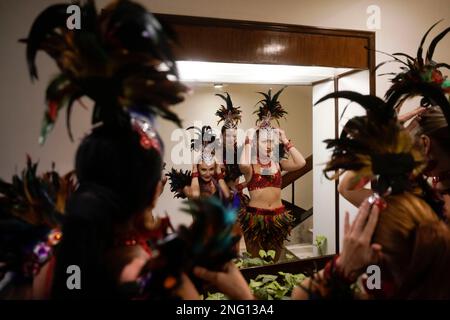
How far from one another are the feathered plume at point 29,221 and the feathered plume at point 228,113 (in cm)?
88

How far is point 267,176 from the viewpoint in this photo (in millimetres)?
1686

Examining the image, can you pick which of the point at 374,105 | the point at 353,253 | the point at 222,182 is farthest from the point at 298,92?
the point at 353,253

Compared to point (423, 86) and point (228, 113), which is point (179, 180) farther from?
point (423, 86)

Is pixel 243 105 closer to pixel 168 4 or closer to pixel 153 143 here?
pixel 168 4

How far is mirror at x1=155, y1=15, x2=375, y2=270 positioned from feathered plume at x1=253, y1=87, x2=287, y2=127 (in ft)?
0.09

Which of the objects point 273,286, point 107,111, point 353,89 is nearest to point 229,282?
point 107,111

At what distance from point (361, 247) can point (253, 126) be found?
0.96 meters

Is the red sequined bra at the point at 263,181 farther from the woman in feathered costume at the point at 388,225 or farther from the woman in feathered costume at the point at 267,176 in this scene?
the woman in feathered costume at the point at 388,225

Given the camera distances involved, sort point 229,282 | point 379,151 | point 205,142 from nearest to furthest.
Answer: point 229,282
point 379,151
point 205,142

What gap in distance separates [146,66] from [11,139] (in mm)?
956

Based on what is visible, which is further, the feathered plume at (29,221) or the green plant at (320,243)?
the green plant at (320,243)

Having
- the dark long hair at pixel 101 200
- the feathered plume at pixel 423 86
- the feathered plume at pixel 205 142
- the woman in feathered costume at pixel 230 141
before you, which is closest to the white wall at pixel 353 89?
the feathered plume at pixel 423 86

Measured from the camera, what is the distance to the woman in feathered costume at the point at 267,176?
1.65 m

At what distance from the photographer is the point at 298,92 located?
5.59 ft
